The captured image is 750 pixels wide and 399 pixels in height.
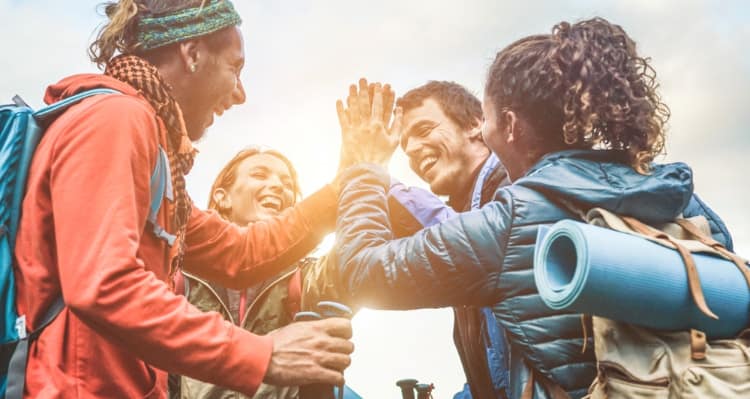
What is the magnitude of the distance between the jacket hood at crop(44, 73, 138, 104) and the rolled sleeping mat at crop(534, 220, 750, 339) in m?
1.58

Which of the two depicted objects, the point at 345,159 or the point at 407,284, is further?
the point at 345,159

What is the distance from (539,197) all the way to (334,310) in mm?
869

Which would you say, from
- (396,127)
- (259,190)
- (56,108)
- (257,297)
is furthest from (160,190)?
(259,190)

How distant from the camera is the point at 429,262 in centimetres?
270

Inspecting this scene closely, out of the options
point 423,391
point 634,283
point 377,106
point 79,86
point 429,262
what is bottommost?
point 423,391

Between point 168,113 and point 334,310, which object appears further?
point 168,113

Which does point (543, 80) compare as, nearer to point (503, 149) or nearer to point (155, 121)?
point (503, 149)

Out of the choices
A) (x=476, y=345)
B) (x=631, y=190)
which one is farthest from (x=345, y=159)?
(x=631, y=190)

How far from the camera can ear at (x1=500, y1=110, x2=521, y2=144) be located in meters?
3.01

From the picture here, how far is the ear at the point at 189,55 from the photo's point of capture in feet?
10.8

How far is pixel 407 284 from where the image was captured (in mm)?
2758

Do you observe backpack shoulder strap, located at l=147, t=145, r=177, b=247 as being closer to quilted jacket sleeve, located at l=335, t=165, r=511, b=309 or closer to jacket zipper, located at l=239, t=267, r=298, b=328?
quilted jacket sleeve, located at l=335, t=165, r=511, b=309

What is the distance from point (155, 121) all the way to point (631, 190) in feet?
5.46

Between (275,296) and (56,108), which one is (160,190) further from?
(275,296)
